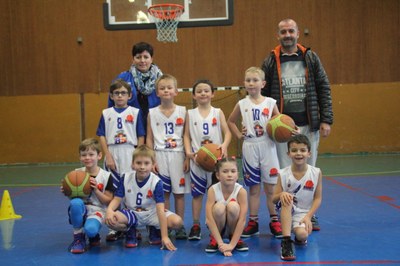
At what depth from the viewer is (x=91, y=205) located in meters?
4.24

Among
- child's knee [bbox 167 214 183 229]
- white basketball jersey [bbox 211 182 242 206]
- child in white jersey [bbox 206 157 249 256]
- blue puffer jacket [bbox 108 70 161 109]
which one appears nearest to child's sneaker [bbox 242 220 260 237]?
child in white jersey [bbox 206 157 249 256]

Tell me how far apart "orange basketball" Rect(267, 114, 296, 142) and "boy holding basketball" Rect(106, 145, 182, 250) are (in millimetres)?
1201

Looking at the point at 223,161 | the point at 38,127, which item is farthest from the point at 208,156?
the point at 38,127

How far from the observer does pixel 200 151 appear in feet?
13.8

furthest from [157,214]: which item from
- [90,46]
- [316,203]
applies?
[90,46]

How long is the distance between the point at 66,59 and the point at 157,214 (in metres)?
9.11

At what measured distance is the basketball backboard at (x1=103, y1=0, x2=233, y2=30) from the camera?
29.4ft

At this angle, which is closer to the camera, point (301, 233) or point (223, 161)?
point (301, 233)

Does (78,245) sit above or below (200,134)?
below

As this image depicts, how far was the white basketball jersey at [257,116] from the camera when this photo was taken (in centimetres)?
442

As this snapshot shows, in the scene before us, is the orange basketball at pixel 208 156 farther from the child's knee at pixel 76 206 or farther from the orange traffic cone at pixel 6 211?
the orange traffic cone at pixel 6 211

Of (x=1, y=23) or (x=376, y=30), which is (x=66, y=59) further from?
(x=376, y=30)

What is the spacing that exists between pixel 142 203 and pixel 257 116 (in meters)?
1.47

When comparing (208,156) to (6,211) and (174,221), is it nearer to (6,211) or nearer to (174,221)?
(174,221)
